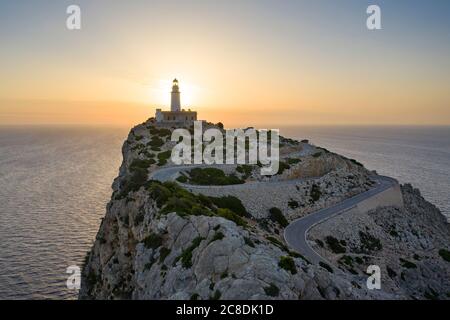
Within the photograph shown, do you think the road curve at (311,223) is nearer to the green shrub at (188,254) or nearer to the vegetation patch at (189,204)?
the vegetation patch at (189,204)

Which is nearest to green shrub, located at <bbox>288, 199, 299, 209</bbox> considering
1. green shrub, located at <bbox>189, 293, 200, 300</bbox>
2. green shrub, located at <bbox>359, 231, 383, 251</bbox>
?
green shrub, located at <bbox>359, 231, 383, 251</bbox>

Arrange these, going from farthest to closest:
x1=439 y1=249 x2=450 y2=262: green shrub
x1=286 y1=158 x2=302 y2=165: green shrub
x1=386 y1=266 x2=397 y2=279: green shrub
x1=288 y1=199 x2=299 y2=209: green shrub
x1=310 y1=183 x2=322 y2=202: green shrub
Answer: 1. x1=286 y1=158 x2=302 y2=165: green shrub
2. x1=310 y1=183 x2=322 y2=202: green shrub
3. x1=288 y1=199 x2=299 y2=209: green shrub
4. x1=439 y1=249 x2=450 y2=262: green shrub
5. x1=386 y1=266 x2=397 y2=279: green shrub

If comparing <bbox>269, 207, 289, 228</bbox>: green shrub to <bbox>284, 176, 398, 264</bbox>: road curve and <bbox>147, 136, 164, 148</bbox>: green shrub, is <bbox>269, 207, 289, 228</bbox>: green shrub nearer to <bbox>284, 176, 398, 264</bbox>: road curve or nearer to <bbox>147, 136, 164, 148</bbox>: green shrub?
<bbox>284, 176, 398, 264</bbox>: road curve

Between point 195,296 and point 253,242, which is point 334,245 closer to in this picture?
point 253,242

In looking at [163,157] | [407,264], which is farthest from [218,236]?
[163,157]
